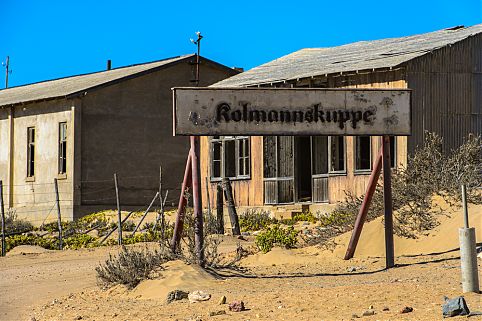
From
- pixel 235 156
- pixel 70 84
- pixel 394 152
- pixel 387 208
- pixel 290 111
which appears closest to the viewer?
pixel 290 111

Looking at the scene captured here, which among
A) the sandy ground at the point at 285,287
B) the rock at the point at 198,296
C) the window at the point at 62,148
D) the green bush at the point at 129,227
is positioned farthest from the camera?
the window at the point at 62,148

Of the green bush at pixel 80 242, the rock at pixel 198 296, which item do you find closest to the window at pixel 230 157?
the green bush at pixel 80 242

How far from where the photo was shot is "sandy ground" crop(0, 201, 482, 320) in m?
9.62

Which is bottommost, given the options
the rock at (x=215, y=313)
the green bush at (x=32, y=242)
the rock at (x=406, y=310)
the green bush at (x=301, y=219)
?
the green bush at (x=32, y=242)

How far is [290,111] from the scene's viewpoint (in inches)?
527

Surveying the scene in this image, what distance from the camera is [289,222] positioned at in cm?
2369

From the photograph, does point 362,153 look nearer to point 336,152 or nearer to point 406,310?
point 336,152

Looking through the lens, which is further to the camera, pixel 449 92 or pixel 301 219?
pixel 301 219

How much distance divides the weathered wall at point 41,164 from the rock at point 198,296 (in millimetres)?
19584

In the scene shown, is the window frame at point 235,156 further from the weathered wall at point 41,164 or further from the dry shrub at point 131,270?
the dry shrub at point 131,270

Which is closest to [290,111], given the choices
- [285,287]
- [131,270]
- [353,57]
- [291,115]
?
Result: [291,115]

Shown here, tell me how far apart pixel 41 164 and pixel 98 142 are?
9.48 ft

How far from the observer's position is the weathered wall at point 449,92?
22.4 metres

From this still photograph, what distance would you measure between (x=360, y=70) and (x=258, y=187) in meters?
5.47
